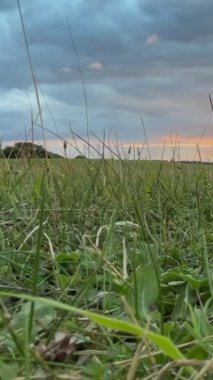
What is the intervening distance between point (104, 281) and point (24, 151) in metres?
2.62

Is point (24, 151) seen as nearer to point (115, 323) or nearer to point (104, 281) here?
point (104, 281)

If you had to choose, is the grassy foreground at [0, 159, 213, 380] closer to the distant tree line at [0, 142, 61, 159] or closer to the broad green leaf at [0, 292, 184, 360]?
the broad green leaf at [0, 292, 184, 360]

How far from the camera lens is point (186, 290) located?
1.86 metres

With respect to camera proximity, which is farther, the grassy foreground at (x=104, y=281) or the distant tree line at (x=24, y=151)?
the distant tree line at (x=24, y=151)

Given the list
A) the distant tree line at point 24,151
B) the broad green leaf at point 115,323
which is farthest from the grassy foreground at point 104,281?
the distant tree line at point 24,151

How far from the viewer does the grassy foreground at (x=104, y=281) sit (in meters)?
1.27

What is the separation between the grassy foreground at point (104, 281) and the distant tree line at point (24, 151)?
0.42 ft

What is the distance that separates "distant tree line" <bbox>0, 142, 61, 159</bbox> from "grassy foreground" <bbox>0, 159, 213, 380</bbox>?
0.42ft

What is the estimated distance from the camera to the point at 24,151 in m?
4.29

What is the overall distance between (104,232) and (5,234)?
1.30ft

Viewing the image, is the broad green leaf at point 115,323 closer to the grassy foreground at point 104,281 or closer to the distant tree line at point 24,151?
the grassy foreground at point 104,281

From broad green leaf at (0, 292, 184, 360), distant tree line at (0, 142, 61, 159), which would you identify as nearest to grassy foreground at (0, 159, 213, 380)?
broad green leaf at (0, 292, 184, 360)

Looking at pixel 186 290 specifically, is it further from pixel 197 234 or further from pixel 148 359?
pixel 197 234

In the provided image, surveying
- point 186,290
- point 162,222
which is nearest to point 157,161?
point 162,222
